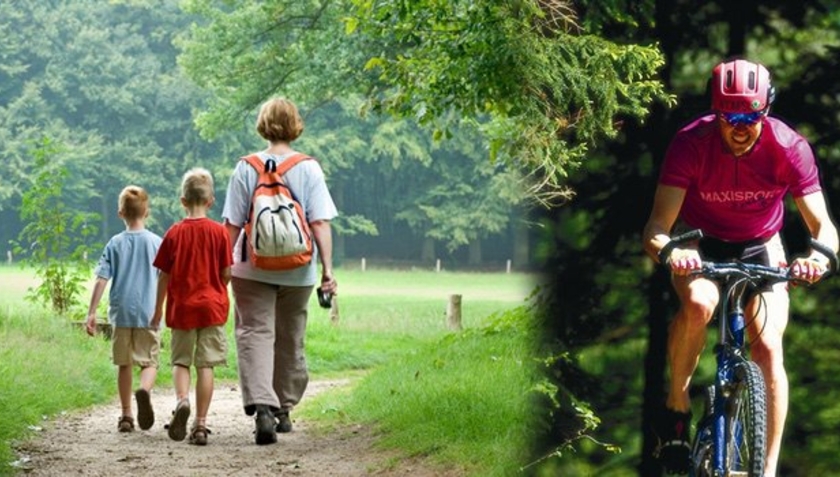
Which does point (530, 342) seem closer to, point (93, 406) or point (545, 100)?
point (545, 100)

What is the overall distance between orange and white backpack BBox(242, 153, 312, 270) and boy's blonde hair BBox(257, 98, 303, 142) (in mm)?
175

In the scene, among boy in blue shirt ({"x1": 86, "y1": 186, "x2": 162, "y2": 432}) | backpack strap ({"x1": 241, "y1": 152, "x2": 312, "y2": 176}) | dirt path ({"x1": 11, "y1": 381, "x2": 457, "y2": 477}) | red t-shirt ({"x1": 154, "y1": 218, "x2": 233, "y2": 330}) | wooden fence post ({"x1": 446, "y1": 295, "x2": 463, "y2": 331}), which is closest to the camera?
dirt path ({"x1": 11, "y1": 381, "x2": 457, "y2": 477})

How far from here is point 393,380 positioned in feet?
32.0

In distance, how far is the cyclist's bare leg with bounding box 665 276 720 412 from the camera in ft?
13.9

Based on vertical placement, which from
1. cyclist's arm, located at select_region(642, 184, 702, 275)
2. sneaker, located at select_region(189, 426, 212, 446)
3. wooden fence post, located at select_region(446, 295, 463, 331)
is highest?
cyclist's arm, located at select_region(642, 184, 702, 275)

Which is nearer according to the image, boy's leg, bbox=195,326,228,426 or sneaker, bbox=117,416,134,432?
boy's leg, bbox=195,326,228,426

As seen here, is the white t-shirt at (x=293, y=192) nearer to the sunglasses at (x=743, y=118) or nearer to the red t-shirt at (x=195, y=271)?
the red t-shirt at (x=195, y=271)

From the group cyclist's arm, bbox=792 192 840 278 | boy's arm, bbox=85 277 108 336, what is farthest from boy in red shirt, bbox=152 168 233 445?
cyclist's arm, bbox=792 192 840 278

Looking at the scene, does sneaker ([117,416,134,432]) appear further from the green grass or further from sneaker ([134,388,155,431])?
the green grass

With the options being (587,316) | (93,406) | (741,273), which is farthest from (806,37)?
(93,406)

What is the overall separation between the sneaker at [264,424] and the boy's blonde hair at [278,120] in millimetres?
1349

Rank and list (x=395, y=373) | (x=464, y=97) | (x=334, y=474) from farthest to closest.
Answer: (x=395, y=373)
(x=334, y=474)
(x=464, y=97)

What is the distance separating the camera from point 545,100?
4.36 metres

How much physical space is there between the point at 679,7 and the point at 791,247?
2.38ft
